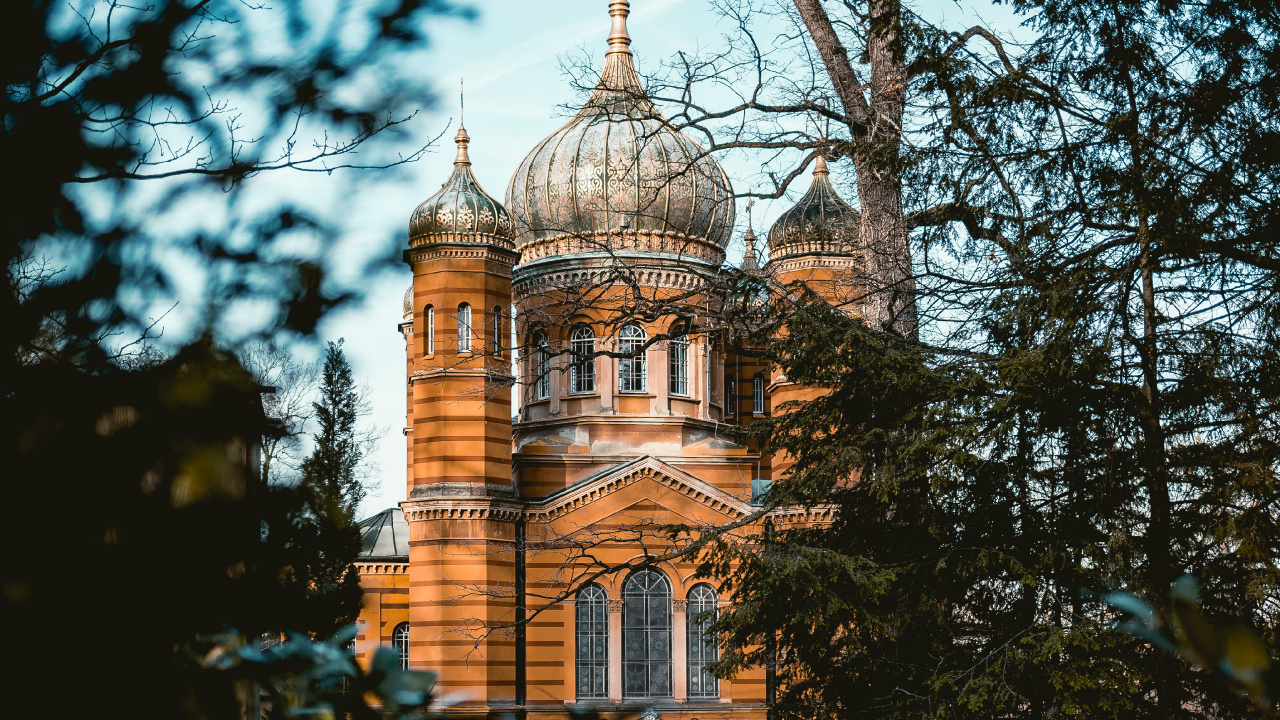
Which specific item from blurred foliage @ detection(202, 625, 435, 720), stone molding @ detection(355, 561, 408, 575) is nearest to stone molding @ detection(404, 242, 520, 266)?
stone molding @ detection(355, 561, 408, 575)

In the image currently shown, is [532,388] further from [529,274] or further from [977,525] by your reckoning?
[977,525]

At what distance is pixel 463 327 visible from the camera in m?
24.8

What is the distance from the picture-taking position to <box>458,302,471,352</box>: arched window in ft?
80.9

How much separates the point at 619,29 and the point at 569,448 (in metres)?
9.76

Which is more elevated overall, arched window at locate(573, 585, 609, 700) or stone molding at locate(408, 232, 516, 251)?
stone molding at locate(408, 232, 516, 251)

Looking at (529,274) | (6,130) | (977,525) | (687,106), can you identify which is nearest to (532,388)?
(529,274)

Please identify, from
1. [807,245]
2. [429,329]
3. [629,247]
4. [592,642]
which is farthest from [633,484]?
[807,245]

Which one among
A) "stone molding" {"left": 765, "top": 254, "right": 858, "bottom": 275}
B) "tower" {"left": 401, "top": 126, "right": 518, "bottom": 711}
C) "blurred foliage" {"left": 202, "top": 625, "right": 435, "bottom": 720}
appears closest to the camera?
"blurred foliage" {"left": 202, "top": 625, "right": 435, "bottom": 720}

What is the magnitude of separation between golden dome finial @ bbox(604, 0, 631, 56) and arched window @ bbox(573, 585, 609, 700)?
1198cm

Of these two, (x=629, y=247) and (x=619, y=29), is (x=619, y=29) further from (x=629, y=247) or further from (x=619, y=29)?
(x=629, y=247)

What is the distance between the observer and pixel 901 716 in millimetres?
10000

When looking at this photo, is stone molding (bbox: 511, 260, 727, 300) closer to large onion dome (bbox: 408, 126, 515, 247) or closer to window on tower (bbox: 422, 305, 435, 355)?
large onion dome (bbox: 408, 126, 515, 247)

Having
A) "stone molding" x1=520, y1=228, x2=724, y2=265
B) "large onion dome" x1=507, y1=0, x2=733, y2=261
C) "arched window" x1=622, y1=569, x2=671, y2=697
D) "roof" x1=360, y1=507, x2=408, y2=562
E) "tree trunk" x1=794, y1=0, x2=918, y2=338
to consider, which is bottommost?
"arched window" x1=622, y1=569, x2=671, y2=697

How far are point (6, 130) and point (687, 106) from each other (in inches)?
400
